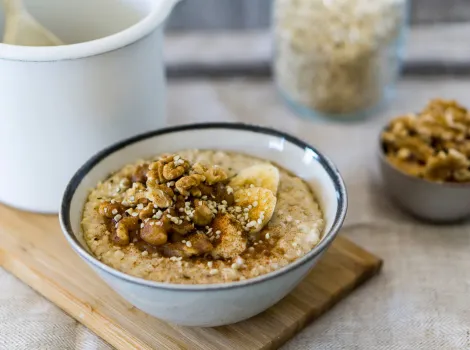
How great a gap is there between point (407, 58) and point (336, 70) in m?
0.44

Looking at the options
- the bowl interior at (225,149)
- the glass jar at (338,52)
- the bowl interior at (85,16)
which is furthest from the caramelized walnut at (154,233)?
the glass jar at (338,52)

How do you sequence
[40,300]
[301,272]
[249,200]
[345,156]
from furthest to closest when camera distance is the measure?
[345,156] < [40,300] < [249,200] < [301,272]

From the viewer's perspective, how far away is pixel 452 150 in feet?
4.73

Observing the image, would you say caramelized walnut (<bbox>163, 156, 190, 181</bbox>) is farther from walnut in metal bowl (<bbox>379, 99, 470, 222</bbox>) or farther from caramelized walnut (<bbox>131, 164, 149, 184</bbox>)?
walnut in metal bowl (<bbox>379, 99, 470, 222</bbox>)

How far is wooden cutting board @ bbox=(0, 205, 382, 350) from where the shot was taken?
1.21 metres

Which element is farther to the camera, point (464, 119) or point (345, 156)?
point (345, 156)

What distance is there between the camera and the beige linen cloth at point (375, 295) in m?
1.26

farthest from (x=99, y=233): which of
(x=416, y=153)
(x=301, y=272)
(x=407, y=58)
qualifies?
(x=407, y=58)

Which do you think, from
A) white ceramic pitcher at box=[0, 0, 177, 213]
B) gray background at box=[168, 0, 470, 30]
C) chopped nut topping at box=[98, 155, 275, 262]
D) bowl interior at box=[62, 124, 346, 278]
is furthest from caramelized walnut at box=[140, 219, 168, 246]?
gray background at box=[168, 0, 470, 30]

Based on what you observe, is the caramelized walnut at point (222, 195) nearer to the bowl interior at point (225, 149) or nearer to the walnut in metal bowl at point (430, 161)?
the bowl interior at point (225, 149)

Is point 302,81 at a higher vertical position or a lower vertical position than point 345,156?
higher

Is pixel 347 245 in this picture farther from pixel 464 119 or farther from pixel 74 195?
pixel 74 195

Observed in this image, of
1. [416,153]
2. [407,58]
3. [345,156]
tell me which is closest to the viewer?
[416,153]

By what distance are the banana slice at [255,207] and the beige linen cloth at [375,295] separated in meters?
0.22
